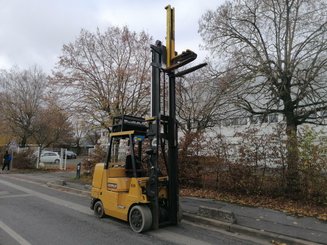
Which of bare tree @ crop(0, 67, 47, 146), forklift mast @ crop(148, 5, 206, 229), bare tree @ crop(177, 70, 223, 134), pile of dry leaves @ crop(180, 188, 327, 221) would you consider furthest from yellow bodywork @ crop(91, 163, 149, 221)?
bare tree @ crop(0, 67, 47, 146)

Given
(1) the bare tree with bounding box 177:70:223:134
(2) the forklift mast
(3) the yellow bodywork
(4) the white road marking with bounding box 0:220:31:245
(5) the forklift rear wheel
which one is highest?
(1) the bare tree with bounding box 177:70:223:134

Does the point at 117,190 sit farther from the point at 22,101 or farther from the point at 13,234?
the point at 22,101

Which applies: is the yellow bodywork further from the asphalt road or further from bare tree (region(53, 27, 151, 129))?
bare tree (region(53, 27, 151, 129))

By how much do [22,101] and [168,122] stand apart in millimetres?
28838

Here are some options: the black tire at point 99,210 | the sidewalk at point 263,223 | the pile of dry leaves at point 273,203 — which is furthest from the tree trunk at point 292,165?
the black tire at point 99,210

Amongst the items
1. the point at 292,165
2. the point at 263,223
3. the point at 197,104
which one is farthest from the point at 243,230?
the point at 197,104

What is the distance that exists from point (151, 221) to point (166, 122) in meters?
2.44

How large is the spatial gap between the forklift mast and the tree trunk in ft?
13.3

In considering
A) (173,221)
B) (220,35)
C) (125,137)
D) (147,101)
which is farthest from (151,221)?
(147,101)

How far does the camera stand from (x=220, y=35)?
14.4 meters

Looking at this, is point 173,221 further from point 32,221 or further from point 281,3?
point 281,3

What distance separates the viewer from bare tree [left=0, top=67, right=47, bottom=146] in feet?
109

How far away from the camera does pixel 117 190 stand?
326 inches

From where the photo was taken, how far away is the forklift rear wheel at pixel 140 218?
753 centimetres
